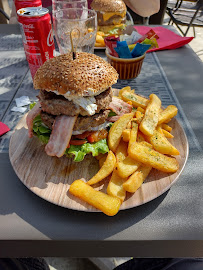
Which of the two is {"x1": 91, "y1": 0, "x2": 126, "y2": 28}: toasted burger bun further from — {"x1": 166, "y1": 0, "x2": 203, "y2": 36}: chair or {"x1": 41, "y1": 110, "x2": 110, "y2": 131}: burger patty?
{"x1": 166, "y1": 0, "x2": 203, "y2": 36}: chair

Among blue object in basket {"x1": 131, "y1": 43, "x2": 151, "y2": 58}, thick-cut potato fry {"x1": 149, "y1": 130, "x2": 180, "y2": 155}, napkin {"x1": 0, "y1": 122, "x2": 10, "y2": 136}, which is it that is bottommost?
napkin {"x1": 0, "y1": 122, "x2": 10, "y2": 136}

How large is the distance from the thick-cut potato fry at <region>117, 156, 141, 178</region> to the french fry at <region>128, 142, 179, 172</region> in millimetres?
48

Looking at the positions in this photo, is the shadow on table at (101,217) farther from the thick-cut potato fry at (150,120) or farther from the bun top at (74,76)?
the bun top at (74,76)

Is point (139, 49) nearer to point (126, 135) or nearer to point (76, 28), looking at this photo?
point (76, 28)

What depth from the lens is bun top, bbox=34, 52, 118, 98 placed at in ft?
4.59

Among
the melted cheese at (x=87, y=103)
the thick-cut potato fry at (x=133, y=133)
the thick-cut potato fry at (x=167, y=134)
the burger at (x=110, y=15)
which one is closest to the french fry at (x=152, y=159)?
the thick-cut potato fry at (x=133, y=133)

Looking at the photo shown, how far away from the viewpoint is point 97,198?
116 cm

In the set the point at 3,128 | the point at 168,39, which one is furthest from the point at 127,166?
the point at 168,39

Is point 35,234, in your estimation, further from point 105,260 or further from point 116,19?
point 116,19

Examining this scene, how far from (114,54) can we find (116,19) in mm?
1319

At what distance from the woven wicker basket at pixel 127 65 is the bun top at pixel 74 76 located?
0.90 metres

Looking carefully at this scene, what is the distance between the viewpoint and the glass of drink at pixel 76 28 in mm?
2336

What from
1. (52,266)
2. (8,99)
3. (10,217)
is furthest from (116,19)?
(52,266)

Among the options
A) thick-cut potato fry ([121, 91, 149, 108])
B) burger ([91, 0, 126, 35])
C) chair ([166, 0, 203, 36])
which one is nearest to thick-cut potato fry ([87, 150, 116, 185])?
thick-cut potato fry ([121, 91, 149, 108])
